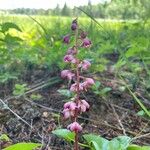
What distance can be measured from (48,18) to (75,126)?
4867 millimetres

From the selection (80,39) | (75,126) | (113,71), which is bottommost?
(113,71)

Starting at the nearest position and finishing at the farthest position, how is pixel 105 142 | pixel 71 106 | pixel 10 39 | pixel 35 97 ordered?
pixel 71 106 → pixel 105 142 → pixel 35 97 → pixel 10 39

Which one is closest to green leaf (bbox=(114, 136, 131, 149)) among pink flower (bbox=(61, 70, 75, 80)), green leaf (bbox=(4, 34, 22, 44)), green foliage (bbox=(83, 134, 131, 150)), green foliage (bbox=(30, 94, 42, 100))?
green foliage (bbox=(83, 134, 131, 150))

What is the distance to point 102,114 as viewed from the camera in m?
2.50

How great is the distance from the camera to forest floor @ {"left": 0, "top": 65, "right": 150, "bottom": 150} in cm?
219

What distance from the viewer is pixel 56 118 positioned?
2383mm

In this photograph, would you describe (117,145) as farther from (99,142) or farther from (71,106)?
(71,106)

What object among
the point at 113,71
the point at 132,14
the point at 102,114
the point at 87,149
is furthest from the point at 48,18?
the point at 87,149

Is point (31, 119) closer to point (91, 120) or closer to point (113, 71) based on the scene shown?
point (91, 120)

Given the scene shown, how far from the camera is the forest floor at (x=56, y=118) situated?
2.19 meters

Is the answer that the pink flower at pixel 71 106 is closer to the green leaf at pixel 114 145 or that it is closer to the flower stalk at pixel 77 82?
the flower stalk at pixel 77 82

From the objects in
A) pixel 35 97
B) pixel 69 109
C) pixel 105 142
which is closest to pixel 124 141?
pixel 105 142

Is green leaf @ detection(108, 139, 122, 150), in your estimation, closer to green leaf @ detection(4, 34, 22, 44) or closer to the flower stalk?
the flower stalk

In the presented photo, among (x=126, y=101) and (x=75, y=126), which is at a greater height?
(x=75, y=126)
